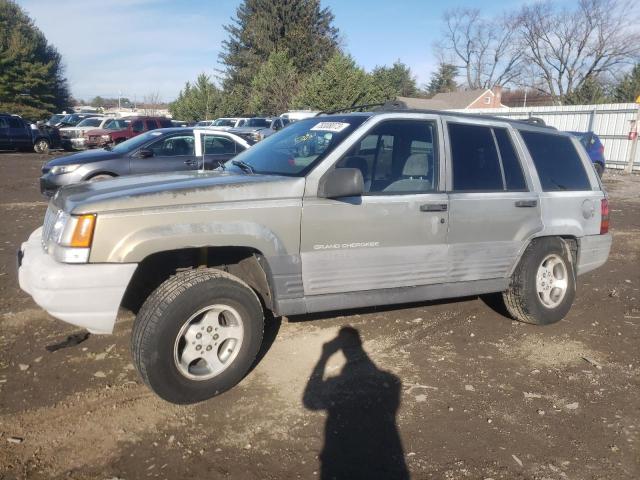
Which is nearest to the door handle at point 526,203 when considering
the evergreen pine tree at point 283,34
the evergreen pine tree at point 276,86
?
the evergreen pine tree at point 276,86

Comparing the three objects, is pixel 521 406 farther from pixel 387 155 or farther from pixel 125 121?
pixel 125 121

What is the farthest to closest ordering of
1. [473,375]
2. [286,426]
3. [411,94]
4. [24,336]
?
[411,94] → [24,336] → [473,375] → [286,426]

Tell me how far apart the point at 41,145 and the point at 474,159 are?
82.0ft

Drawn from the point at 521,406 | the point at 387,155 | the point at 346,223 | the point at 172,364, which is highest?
the point at 387,155

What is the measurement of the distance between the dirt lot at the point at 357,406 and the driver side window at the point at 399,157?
1.36 metres

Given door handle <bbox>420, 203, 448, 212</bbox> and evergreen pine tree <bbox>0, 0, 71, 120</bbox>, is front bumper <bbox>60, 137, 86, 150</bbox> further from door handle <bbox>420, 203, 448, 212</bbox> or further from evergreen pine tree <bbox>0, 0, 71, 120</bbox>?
door handle <bbox>420, 203, 448, 212</bbox>

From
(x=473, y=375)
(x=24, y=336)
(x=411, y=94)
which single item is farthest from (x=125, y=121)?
(x=411, y=94)

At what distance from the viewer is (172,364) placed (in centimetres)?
315

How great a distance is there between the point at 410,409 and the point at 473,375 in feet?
2.48

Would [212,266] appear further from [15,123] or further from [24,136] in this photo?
[15,123]

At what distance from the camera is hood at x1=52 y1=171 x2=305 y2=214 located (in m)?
3.05

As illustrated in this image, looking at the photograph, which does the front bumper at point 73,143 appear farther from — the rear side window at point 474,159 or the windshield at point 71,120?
the rear side window at point 474,159

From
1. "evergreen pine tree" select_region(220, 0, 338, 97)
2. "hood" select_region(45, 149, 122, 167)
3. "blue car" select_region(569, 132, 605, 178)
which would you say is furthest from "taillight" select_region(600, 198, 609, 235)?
"evergreen pine tree" select_region(220, 0, 338, 97)

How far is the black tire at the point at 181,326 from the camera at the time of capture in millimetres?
3068
